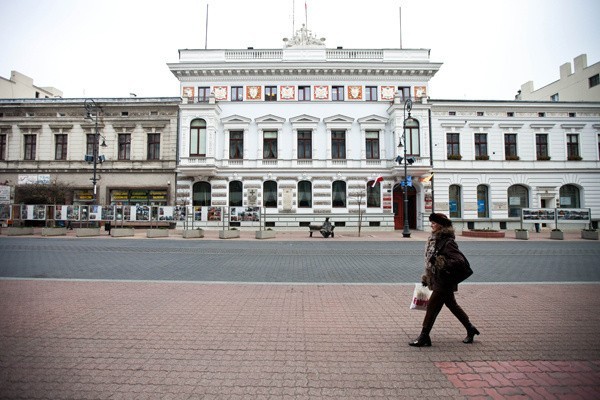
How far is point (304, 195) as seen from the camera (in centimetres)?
2900

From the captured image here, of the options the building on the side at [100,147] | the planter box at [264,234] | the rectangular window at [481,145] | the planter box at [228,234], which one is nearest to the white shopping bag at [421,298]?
the planter box at [264,234]

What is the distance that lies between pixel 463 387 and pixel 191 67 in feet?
105

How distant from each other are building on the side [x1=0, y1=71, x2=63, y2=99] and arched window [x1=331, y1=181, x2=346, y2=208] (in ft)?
118

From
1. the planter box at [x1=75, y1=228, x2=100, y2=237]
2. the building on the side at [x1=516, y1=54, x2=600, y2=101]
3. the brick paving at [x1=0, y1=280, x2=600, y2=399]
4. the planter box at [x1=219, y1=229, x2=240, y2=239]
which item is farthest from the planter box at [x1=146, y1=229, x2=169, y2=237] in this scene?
the building on the side at [x1=516, y1=54, x2=600, y2=101]

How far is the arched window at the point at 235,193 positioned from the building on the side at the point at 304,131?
0.09 meters

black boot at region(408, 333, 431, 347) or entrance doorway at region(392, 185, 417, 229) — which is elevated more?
entrance doorway at region(392, 185, 417, 229)

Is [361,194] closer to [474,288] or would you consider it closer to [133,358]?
[474,288]

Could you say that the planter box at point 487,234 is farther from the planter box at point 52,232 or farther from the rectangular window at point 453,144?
the planter box at point 52,232

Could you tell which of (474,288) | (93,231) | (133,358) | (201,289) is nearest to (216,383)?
(133,358)

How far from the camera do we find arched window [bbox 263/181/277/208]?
2900cm

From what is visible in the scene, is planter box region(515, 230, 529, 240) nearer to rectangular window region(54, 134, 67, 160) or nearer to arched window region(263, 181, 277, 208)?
arched window region(263, 181, 277, 208)

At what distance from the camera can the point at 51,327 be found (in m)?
4.91

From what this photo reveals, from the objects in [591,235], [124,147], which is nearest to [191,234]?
[124,147]

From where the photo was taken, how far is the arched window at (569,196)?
2969cm
